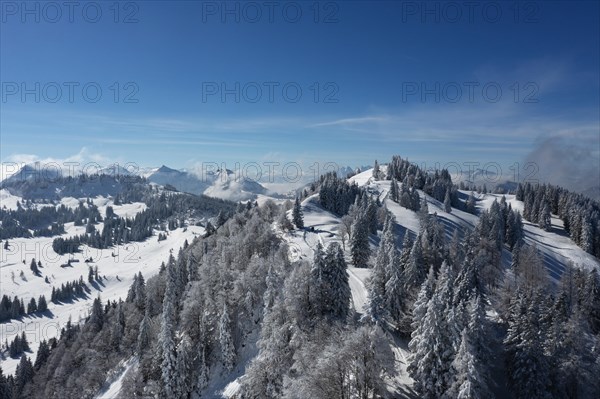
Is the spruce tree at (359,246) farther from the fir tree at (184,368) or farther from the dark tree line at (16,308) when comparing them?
the dark tree line at (16,308)

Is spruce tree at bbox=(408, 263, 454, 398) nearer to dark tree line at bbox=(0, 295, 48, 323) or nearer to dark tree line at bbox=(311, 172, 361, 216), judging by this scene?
dark tree line at bbox=(311, 172, 361, 216)

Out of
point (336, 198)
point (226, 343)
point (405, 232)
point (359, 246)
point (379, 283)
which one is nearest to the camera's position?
point (226, 343)

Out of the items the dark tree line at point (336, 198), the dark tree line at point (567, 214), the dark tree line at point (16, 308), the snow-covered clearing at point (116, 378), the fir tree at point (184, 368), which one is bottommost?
the dark tree line at point (16, 308)

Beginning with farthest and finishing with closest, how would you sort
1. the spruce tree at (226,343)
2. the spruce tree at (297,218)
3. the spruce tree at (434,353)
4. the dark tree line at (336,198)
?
the dark tree line at (336,198)
the spruce tree at (297,218)
the spruce tree at (226,343)
the spruce tree at (434,353)

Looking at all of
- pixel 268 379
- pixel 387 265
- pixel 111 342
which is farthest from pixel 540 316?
pixel 111 342

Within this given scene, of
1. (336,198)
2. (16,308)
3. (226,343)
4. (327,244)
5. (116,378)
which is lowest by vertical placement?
(16,308)

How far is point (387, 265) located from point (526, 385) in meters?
24.5

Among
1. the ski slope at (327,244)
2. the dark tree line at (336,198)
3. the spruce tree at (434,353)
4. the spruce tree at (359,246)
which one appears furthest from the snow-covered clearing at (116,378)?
the dark tree line at (336,198)

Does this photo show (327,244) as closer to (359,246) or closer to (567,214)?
(359,246)

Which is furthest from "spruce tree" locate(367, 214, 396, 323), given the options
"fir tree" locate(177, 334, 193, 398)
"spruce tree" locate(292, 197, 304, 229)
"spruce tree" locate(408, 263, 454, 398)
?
"spruce tree" locate(292, 197, 304, 229)

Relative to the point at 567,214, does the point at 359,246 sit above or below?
above

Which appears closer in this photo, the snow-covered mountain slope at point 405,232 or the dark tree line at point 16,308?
the snow-covered mountain slope at point 405,232

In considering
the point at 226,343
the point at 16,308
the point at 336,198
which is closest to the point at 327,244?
the point at 226,343

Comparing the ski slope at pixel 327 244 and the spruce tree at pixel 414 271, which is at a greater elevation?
the spruce tree at pixel 414 271
